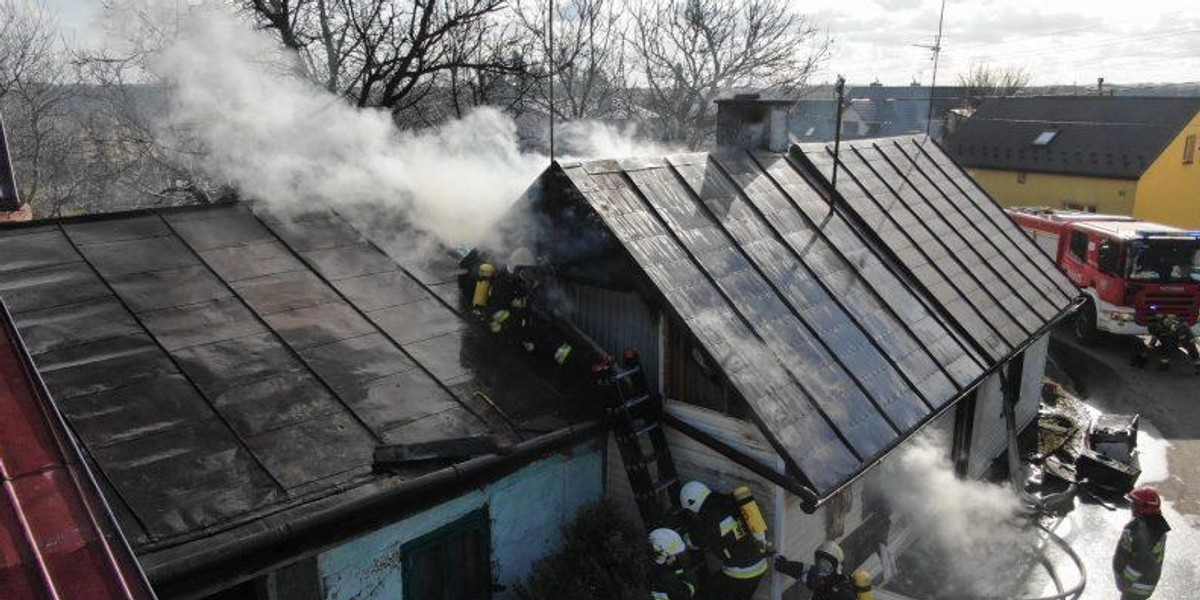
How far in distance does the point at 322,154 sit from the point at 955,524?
9013mm

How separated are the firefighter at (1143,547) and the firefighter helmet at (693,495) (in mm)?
4688

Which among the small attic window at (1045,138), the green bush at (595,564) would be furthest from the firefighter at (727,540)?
the small attic window at (1045,138)

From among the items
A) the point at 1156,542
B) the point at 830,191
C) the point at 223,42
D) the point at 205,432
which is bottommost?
the point at 1156,542

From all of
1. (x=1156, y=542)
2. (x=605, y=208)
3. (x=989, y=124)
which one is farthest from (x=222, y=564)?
(x=989, y=124)

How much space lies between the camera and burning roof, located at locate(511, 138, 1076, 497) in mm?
6520

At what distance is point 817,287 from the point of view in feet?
26.8

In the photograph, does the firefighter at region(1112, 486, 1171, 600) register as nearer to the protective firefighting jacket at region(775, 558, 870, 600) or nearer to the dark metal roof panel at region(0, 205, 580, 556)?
the protective firefighting jacket at region(775, 558, 870, 600)

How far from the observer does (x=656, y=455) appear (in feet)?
22.5

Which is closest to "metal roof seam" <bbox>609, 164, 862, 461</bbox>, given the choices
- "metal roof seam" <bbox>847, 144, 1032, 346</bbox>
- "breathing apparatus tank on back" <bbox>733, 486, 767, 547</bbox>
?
"breathing apparatus tank on back" <bbox>733, 486, 767, 547</bbox>

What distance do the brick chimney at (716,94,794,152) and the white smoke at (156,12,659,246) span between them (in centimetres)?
275

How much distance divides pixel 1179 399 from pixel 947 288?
794cm

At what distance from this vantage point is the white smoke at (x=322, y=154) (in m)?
8.96

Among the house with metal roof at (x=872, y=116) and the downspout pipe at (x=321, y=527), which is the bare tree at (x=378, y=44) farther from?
the house with metal roof at (x=872, y=116)

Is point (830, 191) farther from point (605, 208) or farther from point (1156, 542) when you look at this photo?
point (1156, 542)
